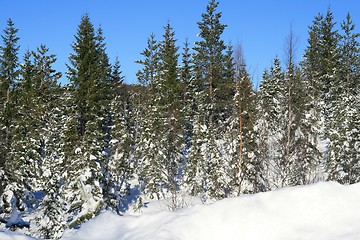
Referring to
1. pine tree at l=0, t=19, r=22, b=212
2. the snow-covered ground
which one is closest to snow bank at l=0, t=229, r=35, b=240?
the snow-covered ground

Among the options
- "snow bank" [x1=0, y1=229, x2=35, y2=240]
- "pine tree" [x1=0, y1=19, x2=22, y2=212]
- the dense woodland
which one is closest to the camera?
"snow bank" [x1=0, y1=229, x2=35, y2=240]

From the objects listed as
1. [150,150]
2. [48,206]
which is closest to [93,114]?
[150,150]

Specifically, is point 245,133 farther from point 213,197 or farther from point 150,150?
point 150,150

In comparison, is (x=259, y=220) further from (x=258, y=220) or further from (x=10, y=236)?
(x=10, y=236)

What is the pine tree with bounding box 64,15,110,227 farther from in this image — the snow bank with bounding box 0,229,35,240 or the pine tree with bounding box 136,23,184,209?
the snow bank with bounding box 0,229,35,240

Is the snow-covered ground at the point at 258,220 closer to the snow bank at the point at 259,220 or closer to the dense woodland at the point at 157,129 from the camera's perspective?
the snow bank at the point at 259,220

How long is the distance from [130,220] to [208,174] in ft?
60.2

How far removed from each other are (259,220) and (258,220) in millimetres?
15

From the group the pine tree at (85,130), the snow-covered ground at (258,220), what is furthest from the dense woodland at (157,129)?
the snow-covered ground at (258,220)

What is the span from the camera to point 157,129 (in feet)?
88.3

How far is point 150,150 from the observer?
25641 millimetres

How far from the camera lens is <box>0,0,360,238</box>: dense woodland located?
15312 mm

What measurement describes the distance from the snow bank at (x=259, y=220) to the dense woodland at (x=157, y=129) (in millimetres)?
6045

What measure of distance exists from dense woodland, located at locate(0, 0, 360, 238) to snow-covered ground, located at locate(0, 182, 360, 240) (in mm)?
6038
